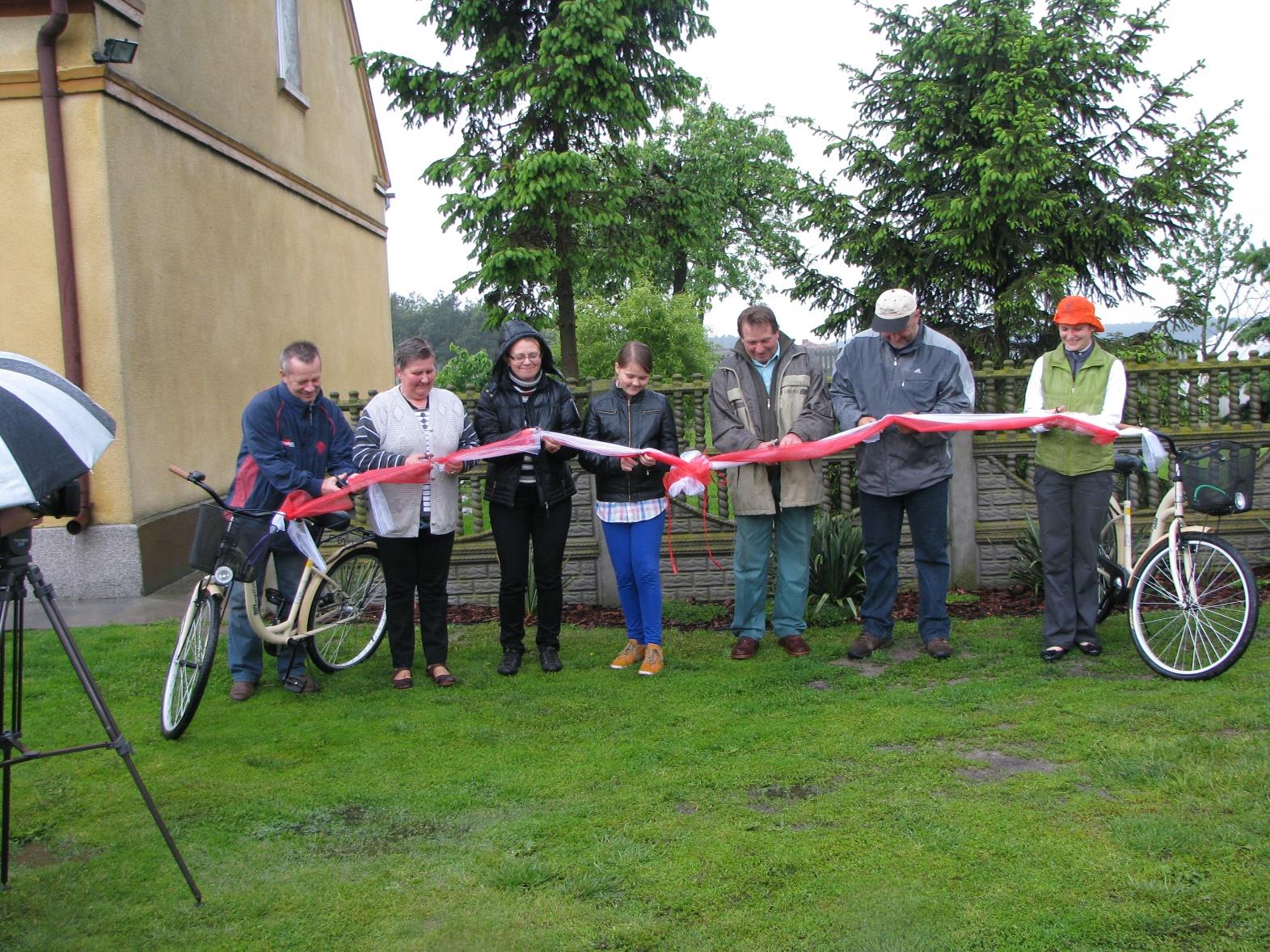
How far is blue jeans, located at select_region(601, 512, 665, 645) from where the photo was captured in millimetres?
6535

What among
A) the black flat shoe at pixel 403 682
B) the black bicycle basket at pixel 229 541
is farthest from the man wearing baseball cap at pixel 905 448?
the black bicycle basket at pixel 229 541

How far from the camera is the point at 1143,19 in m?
18.5

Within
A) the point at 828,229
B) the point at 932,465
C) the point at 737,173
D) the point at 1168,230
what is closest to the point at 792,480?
the point at 932,465

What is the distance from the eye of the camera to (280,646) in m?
6.21

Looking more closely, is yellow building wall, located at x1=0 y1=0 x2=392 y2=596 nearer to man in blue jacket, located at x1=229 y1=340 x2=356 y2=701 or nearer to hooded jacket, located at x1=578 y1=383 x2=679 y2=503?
man in blue jacket, located at x1=229 y1=340 x2=356 y2=701

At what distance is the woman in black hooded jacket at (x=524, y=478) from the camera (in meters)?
6.47

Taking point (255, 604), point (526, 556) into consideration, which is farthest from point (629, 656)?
point (255, 604)

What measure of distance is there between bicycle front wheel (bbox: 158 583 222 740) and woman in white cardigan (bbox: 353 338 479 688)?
1070 millimetres

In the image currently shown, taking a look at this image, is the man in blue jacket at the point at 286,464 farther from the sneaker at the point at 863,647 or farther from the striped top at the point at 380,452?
the sneaker at the point at 863,647

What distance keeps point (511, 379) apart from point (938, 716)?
10.2 ft

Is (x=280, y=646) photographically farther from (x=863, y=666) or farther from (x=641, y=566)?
(x=863, y=666)

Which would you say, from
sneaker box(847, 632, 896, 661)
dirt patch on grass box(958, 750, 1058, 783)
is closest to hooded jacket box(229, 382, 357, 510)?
sneaker box(847, 632, 896, 661)

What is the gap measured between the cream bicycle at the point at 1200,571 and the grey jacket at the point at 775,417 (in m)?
1.77

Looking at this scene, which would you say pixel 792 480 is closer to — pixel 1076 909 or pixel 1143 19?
pixel 1076 909
